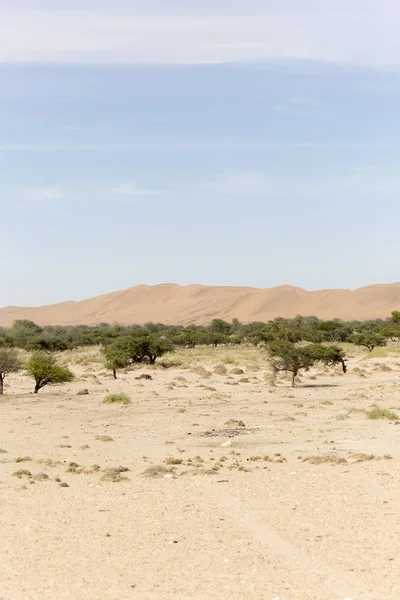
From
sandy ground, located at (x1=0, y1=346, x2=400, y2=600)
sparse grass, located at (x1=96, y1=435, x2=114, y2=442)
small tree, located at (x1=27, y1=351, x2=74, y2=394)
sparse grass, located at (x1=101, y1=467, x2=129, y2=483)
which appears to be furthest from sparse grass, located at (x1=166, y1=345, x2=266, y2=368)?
sparse grass, located at (x1=101, y1=467, x2=129, y2=483)

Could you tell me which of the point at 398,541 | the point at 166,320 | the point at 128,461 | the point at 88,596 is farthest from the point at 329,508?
the point at 166,320

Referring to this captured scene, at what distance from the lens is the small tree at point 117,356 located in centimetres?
3975

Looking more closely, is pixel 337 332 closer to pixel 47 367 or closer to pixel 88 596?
pixel 47 367

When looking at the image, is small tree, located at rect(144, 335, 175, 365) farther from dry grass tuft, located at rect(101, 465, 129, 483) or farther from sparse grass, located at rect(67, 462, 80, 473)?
dry grass tuft, located at rect(101, 465, 129, 483)

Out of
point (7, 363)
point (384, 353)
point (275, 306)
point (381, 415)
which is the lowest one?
point (381, 415)

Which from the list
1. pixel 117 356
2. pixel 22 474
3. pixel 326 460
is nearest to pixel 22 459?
pixel 22 474

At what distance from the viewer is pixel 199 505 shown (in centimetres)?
1190

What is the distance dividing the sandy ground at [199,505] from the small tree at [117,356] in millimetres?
14338

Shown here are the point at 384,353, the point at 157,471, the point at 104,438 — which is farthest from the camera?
the point at 384,353

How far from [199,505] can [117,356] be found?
103 feet

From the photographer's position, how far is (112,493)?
12930 millimetres

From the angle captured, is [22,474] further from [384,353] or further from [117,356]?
[384,353]

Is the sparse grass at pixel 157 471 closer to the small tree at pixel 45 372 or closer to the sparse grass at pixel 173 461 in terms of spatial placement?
the sparse grass at pixel 173 461

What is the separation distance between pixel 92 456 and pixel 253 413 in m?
9.13
